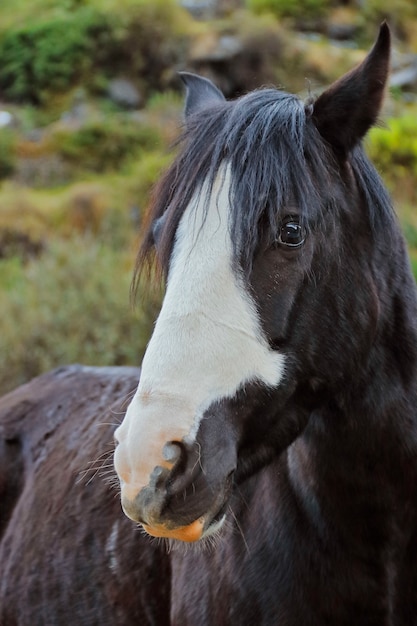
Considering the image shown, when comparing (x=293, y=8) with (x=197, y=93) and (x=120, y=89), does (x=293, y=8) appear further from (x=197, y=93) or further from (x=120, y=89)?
(x=197, y=93)

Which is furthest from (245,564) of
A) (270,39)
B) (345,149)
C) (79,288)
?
(270,39)

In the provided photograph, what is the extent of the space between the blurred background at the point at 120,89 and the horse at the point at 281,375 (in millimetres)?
5808

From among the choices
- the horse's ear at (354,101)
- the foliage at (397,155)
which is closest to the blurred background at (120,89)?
the foliage at (397,155)

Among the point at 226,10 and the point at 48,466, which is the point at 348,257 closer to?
the point at 48,466

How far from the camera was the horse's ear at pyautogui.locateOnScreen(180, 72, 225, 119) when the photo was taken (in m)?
2.68

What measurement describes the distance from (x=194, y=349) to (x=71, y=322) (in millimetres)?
5563

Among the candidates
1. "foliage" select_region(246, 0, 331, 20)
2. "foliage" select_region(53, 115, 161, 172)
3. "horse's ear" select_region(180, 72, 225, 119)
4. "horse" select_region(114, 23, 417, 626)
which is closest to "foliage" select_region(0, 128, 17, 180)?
"foliage" select_region(53, 115, 161, 172)

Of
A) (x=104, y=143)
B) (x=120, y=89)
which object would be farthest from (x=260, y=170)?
(x=120, y=89)

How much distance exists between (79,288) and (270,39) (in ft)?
44.9

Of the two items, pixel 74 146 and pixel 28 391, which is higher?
pixel 28 391

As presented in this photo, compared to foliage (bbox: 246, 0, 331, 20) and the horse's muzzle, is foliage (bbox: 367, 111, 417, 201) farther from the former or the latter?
foliage (bbox: 246, 0, 331, 20)

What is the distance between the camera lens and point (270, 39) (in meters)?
19.9

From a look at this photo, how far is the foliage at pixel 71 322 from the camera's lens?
705 centimetres

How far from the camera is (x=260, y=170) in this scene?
204 centimetres
